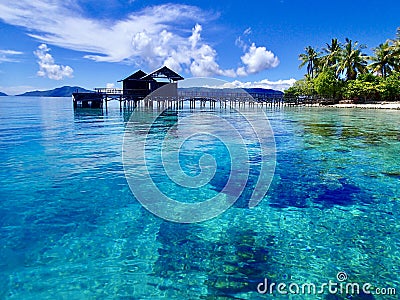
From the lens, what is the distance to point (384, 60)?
5747cm

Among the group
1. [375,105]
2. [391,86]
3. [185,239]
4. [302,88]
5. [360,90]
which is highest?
[302,88]

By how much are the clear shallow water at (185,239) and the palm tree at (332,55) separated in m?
60.1

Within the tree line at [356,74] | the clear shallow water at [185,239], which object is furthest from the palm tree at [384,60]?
the clear shallow water at [185,239]

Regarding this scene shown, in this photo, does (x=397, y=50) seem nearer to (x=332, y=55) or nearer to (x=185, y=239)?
(x=332, y=55)

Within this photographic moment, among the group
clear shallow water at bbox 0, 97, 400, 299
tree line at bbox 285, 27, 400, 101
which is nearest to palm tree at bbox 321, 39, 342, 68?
tree line at bbox 285, 27, 400, 101

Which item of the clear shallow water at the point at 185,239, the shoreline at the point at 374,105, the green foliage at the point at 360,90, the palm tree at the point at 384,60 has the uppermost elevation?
the palm tree at the point at 384,60

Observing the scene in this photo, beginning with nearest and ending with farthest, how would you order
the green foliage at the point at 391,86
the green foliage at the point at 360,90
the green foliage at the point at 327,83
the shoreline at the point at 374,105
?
the shoreline at the point at 374,105, the green foliage at the point at 391,86, the green foliage at the point at 360,90, the green foliage at the point at 327,83

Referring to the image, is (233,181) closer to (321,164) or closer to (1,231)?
(321,164)

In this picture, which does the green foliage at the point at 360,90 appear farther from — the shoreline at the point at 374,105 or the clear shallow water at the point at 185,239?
the clear shallow water at the point at 185,239

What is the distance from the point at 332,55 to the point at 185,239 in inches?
2659

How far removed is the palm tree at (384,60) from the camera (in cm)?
5556

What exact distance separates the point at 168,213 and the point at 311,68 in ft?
240

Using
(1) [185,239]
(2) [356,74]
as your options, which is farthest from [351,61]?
(1) [185,239]

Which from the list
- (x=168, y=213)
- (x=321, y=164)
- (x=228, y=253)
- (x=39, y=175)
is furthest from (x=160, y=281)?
(x=321, y=164)
